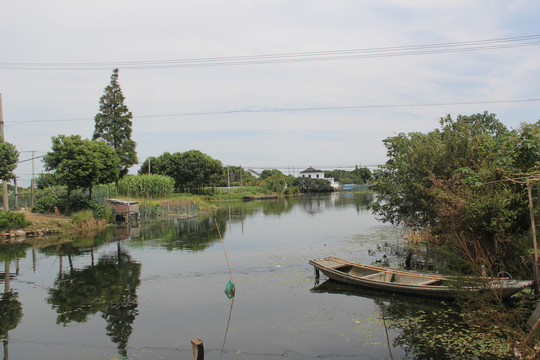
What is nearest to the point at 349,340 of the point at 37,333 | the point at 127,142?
the point at 37,333

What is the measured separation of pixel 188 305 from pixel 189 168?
5038cm

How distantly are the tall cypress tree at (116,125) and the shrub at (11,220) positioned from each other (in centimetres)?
1591

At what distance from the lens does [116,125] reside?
40.9 meters

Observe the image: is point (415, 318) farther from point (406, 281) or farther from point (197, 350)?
point (197, 350)

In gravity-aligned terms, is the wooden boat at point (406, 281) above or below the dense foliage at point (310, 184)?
below

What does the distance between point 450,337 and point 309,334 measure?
9.93ft

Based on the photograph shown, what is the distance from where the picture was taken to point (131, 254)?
1994 cm

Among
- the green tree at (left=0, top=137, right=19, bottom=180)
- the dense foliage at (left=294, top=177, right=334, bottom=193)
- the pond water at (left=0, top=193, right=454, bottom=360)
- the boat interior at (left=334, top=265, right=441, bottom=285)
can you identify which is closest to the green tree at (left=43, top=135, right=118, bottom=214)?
the green tree at (left=0, top=137, right=19, bottom=180)

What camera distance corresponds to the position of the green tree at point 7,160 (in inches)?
914

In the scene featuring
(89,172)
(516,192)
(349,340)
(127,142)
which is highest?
(127,142)

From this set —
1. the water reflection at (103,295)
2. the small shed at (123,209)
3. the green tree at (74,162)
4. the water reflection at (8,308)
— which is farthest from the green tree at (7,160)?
the water reflection at (103,295)

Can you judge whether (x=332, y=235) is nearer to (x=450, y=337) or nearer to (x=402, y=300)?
(x=402, y=300)

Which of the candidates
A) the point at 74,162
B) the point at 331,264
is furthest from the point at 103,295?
the point at 74,162

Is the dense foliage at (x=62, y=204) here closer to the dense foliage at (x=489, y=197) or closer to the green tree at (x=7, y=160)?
the green tree at (x=7, y=160)
